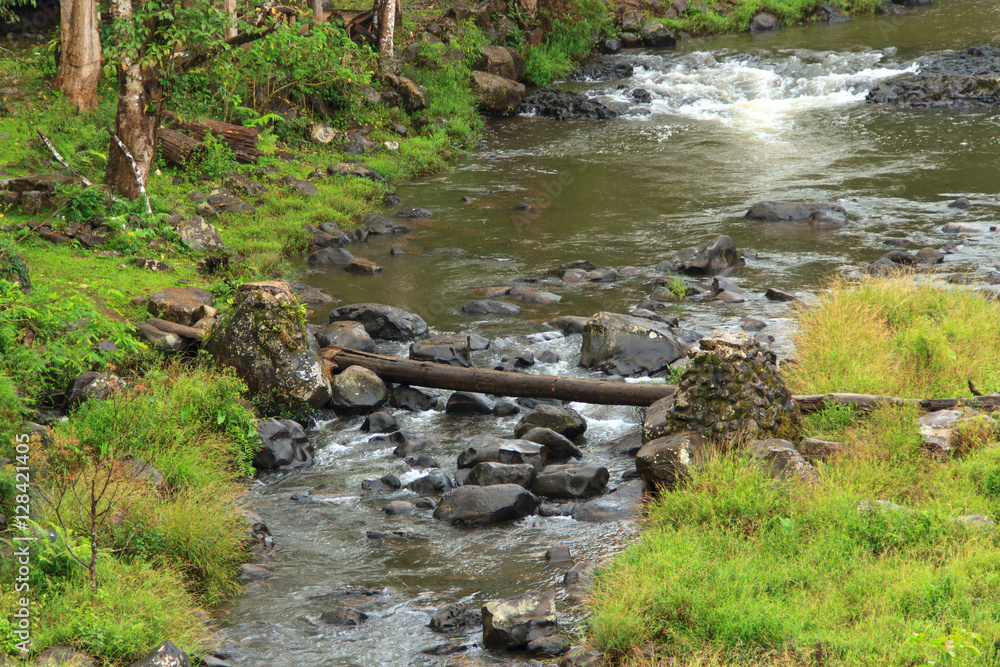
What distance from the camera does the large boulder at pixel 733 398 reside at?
22.8 feet

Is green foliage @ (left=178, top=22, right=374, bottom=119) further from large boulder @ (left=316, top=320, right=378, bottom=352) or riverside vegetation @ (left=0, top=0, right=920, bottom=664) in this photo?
large boulder @ (left=316, top=320, right=378, bottom=352)

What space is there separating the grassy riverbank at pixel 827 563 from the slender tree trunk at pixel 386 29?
57.1 feet

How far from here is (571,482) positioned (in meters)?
7.15

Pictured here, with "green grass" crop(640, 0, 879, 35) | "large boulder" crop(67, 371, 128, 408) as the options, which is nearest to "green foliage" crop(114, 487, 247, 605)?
"large boulder" crop(67, 371, 128, 408)

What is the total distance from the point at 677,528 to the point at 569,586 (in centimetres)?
91

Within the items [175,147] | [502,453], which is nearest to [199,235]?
[175,147]

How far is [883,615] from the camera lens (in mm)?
4793

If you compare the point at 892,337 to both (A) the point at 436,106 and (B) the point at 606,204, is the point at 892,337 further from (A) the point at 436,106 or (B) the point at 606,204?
(A) the point at 436,106

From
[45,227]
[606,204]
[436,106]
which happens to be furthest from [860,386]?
[436,106]

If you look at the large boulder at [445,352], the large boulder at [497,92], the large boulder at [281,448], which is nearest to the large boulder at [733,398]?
the large boulder at [445,352]

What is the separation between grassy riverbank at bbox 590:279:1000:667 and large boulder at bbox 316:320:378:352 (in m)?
4.55

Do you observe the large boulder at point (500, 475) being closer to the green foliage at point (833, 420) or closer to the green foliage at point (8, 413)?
the green foliage at point (833, 420)

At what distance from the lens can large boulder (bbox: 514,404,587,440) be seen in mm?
8273

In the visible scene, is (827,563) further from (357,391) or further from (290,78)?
(290,78)
